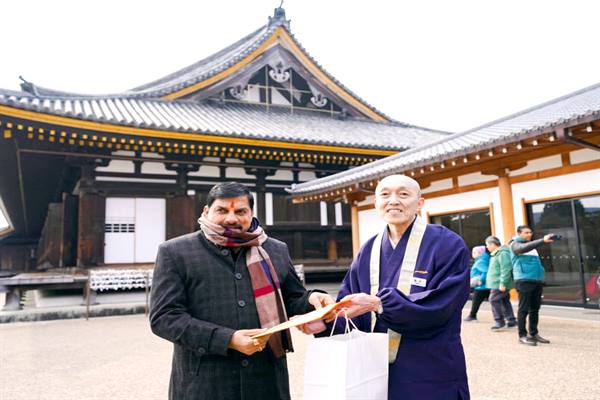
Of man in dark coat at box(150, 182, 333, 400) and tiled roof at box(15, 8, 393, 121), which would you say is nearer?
man in dark coat at box(150, 182, 333, 400)

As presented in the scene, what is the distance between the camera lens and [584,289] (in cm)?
707

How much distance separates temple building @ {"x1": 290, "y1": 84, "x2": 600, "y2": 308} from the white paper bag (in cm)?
538

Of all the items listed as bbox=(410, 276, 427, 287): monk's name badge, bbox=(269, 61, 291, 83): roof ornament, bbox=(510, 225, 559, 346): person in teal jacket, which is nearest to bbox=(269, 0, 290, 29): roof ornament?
bbox=(269, 61, 291, 83): roof ornament

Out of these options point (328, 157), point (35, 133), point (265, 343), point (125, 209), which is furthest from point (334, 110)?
point (265, 343)

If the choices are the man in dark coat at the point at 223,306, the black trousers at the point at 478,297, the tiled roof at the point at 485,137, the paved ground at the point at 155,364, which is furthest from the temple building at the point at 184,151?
the man in dark coat at the point at 223,306

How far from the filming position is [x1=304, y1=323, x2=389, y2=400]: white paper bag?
151cm

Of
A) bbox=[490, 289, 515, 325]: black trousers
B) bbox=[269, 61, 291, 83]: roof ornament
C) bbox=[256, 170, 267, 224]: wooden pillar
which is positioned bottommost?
bbox=[490, 289, 515, 325]: black trousers

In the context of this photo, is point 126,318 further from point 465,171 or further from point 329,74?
point 329,74

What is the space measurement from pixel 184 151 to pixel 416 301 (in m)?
8.80

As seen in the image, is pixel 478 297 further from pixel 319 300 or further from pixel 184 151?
pixel 184 151

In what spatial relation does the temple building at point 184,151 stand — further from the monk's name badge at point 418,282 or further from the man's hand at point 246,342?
the monk's name badge at point 418,282

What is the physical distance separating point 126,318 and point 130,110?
542 centimetres

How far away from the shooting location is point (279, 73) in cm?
1439

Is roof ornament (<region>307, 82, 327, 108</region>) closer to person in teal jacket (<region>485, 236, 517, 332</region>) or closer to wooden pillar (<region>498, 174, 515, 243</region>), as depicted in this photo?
wooden pillar (<region>498, 174, 515, 243</region>)
